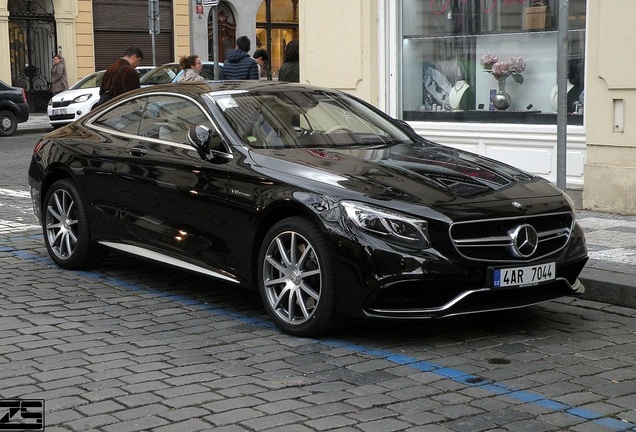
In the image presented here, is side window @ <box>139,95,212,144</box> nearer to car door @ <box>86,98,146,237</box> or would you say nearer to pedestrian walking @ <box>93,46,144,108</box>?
car door @ <box>86,98,146,237</box>

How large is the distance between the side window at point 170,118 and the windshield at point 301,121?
193mm

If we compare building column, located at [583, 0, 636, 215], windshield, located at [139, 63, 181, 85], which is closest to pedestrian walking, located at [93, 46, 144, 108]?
building column, located at [583, 0, 636, 215]

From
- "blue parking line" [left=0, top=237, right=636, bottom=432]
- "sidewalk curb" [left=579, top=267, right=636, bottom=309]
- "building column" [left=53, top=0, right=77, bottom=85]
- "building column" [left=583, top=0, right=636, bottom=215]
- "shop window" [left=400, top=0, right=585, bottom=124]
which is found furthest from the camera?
"building column" [left=53, top=0, right=77, bottom=85]

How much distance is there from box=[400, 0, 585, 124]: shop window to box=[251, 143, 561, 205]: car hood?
517 centimetres

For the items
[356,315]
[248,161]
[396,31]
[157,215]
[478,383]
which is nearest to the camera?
[478,383]

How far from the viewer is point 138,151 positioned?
7719 mm

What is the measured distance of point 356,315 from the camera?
20.0 ft

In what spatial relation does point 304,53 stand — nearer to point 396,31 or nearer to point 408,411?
point 396,31

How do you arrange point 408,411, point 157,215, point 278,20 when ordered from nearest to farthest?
point 408,411, point 157,215, point 278,20

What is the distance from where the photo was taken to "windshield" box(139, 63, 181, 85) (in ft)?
80.7

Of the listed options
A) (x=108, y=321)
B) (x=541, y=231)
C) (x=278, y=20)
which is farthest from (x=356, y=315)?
(x=278, y=20)

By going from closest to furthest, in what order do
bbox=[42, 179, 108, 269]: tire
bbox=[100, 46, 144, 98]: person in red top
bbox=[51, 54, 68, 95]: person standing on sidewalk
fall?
1. bbox=[42, 179, 108, 269]: tire
2. bbox=[100, 46, 144, 98]: person in red top
3. bbox=[51, 54, 68, 95]: person standing on sidewalk

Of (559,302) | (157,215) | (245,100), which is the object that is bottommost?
(559,302)

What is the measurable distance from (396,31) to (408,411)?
30.8 feet
